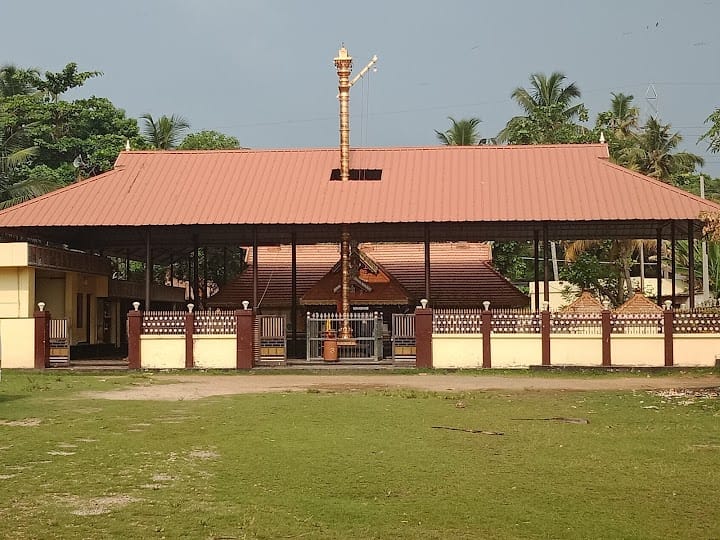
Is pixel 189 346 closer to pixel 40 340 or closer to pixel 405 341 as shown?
pixel 40 340

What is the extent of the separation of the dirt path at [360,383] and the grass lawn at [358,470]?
2661 millimetres

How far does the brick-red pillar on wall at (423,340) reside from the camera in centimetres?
2464

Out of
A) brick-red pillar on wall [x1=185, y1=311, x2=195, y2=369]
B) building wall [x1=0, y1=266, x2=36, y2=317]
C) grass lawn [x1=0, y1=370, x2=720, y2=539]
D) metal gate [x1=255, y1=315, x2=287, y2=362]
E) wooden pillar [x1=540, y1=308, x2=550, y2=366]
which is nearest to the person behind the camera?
grass lawn [x1=0, y1=370, x2=720, y2=539]

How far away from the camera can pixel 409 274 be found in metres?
34.1

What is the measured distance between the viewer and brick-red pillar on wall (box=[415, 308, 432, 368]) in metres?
24.6

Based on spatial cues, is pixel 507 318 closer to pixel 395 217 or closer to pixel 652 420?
pixel 395 217

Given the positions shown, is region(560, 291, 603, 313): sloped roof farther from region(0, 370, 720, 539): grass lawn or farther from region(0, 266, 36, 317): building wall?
region(0, 266, 36, 317): building wall

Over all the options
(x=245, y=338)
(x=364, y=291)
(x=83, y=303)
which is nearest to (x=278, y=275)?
(x=364, y=291)

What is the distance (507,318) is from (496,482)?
621 inches

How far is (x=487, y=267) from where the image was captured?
34.2m

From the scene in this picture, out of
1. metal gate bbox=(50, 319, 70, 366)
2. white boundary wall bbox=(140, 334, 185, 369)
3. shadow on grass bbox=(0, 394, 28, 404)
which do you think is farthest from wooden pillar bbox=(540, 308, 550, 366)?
shadow on grass bbox=(0, 394, 28, 404)

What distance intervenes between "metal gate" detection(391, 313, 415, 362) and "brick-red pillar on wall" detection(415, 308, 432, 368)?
22 cm

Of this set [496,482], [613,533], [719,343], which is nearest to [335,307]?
[719,343]

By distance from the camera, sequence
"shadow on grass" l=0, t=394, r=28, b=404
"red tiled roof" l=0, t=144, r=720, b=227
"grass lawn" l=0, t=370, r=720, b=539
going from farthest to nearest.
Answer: "red tiled roof" l=0, t=144, r=720, b=227, "shadow on grass" l=0, t=394, r=28, b=404, "grass lawn" l=0, t=370, r=720, b=539
